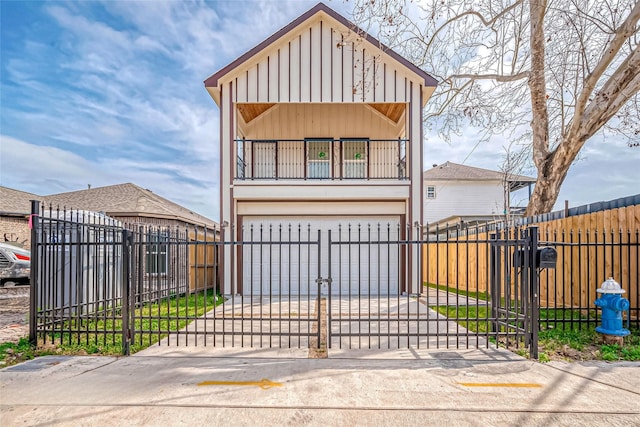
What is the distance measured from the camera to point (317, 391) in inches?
150

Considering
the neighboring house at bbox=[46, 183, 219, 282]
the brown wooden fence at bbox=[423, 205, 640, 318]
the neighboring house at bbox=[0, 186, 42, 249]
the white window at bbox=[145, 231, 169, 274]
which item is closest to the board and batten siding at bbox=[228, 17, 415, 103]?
the white window at bbox=[145, 231, 169, 274]

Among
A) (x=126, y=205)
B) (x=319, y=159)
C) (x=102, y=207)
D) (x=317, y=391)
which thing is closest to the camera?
(x=317, y=391)

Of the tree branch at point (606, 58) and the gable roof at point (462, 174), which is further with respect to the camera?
the gable roof at point (462, 174)

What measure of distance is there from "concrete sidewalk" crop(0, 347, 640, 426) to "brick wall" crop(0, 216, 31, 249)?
14.1m

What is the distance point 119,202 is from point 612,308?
19.4 meters

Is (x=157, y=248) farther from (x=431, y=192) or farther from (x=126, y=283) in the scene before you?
(x=431, y=192)

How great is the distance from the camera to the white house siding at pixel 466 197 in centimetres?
2859

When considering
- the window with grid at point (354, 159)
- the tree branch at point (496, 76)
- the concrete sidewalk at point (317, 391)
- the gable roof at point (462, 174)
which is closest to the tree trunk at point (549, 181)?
the tree branch at point (496, 76)

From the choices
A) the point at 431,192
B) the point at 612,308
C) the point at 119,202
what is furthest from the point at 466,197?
the point at 612,308

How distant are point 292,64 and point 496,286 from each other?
346 inches

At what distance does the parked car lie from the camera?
36.0ft

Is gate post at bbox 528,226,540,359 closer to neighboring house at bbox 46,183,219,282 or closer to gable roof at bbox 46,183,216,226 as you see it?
neighboring house at bbox 46,183,219,282

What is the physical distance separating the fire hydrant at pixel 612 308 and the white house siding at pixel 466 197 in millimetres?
23586

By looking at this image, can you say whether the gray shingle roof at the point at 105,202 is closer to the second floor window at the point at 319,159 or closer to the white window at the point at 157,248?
the second floor window at the point at 319,159
